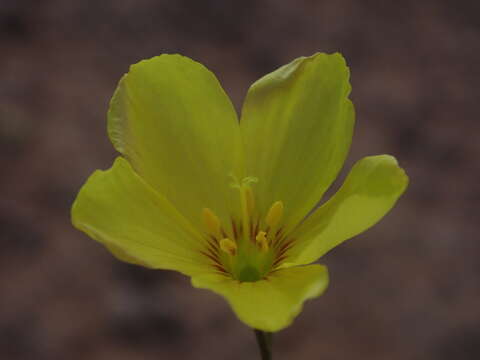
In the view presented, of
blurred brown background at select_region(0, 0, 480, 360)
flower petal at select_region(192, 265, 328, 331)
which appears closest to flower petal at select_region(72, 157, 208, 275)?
flower petal at select_region(192, 265, 328, 331)

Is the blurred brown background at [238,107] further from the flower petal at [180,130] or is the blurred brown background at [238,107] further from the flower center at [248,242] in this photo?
the flower petal at [180,130]

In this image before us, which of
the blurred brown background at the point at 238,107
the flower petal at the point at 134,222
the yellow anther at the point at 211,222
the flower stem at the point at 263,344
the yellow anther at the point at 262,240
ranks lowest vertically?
the blurred brown background at the point at 238,107

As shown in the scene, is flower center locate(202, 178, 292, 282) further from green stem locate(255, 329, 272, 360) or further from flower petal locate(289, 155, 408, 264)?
green stem locate(255, 329, 272, 360)

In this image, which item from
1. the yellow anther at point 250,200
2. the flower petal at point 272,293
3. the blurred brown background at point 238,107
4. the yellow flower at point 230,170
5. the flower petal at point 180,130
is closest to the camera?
the flower petal at point 272,293

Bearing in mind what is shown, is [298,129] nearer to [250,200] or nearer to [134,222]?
[250,200]

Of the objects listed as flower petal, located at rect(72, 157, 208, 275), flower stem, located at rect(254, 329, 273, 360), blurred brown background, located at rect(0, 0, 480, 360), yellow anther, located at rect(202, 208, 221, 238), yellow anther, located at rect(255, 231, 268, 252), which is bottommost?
blurred brown background, located at rect(0, 0, 480, 360)

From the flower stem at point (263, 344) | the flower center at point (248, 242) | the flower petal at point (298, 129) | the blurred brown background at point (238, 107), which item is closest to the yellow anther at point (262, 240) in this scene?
the flower center at point (248, 242)
